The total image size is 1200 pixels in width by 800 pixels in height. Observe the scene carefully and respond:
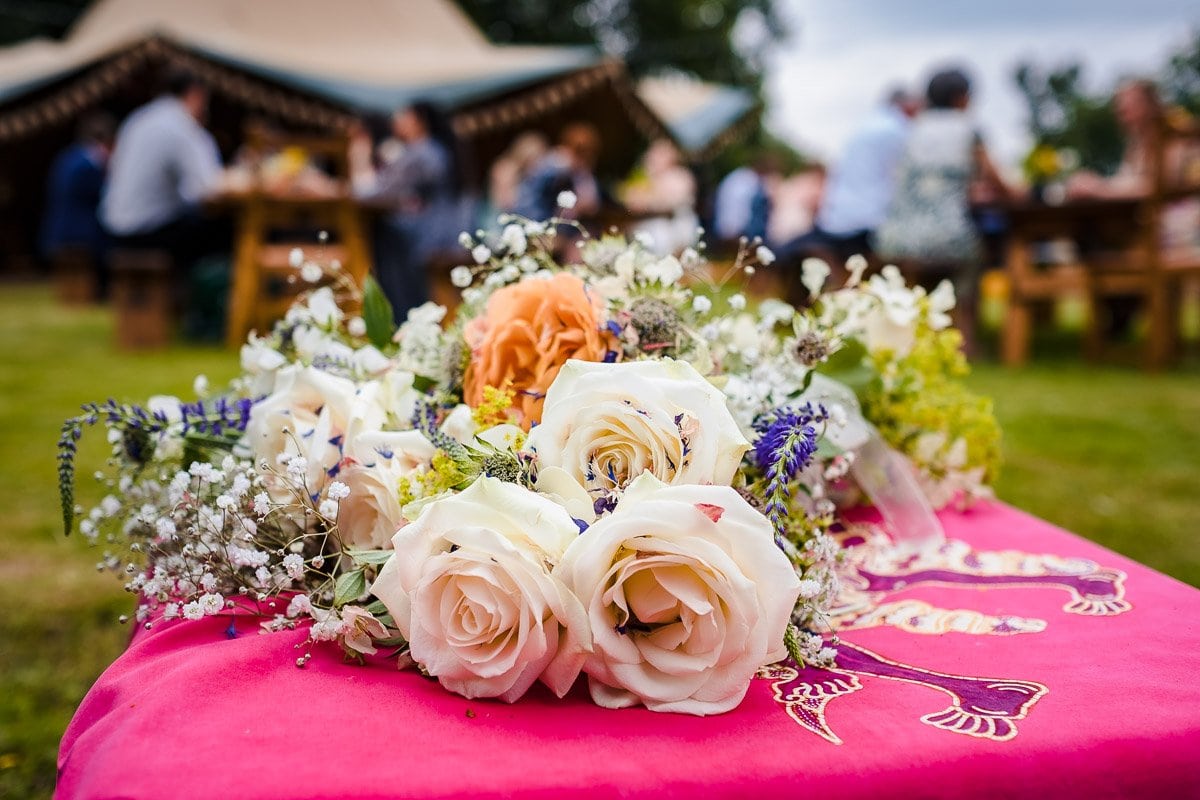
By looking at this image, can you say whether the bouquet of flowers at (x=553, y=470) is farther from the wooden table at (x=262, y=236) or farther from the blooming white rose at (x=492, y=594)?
the wooden table at (x=262, y=236)

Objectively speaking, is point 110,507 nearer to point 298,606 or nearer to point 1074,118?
point 298,606

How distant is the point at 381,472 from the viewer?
145 centimetres

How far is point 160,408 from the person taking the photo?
5.80ft

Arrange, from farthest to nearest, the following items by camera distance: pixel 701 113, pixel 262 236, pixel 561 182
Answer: pixel 701 113 → pixel 561 182 → pixel 262 236

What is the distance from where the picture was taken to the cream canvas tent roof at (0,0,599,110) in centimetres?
1329

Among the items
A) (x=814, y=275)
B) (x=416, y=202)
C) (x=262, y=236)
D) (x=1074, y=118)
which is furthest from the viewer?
(x=1074, y=118)

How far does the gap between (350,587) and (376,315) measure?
0.69m

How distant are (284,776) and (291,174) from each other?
7428 millimetres

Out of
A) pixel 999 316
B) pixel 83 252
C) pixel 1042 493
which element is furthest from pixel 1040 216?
pixel 83 252

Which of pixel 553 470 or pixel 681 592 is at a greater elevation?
pixel 553 470

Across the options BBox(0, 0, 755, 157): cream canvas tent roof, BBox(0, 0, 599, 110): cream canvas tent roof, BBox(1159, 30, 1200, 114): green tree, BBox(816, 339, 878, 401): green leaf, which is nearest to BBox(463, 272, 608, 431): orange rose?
BBox(816, 339, 878, 401): green leaf

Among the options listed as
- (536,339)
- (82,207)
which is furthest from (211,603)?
(82,207)

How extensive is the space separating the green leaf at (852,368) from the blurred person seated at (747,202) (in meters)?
10.2

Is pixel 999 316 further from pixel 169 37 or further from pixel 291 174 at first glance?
pixel 169 37
